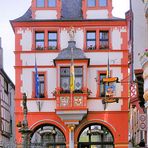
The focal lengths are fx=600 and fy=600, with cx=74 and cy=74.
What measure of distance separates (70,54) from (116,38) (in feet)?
12.7

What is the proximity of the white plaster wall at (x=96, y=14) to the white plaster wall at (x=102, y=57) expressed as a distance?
2868 millimetres

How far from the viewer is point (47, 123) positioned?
149 ft

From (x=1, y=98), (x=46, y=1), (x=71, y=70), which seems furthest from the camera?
(x=1, y=98)

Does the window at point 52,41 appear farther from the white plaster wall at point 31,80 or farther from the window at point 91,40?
the window at point 91,40

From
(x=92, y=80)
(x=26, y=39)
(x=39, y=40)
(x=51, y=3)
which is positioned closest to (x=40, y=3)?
(x=51, y=3)

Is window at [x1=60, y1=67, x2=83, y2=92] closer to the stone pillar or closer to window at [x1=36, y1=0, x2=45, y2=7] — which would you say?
the stone pillar

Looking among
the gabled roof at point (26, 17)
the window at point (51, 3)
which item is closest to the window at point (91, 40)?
the window at point (51, 3)

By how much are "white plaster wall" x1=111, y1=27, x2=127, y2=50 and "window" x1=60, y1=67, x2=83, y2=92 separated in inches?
132

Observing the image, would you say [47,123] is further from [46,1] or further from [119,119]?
[46,1]

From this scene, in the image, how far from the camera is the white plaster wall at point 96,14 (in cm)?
4599

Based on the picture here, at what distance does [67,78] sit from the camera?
44406 millimetres

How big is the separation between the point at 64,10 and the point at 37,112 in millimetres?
8673

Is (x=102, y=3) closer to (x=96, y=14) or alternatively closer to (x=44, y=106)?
(x=96, y=14)

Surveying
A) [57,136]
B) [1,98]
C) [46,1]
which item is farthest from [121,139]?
[1,98]
